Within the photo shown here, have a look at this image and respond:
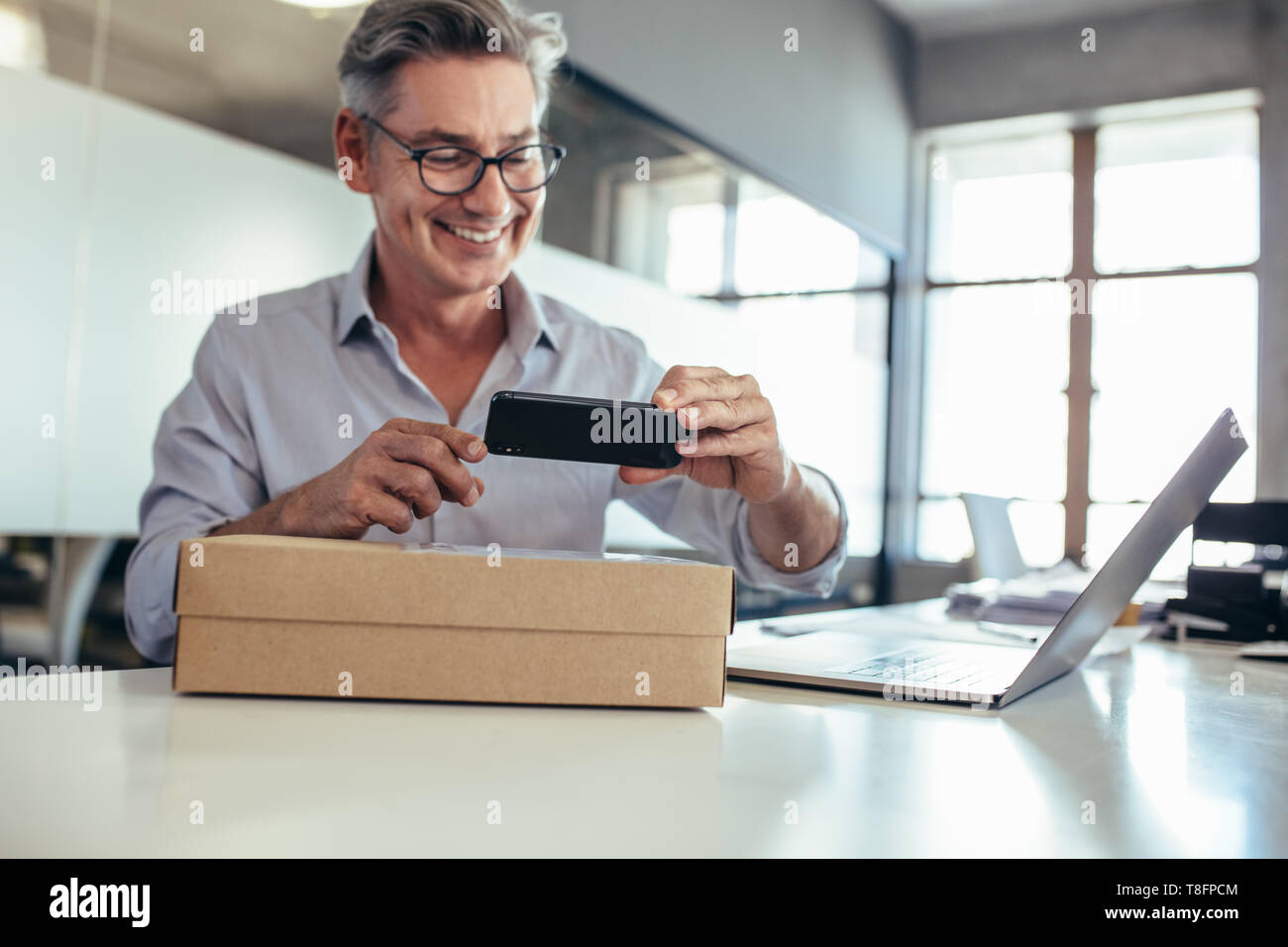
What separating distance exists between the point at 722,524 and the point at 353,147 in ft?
2.62

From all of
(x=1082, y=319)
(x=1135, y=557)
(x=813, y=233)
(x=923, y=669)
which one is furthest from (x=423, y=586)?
(x=1082, y=319)

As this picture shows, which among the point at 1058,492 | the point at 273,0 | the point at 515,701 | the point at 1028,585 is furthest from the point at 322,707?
the point at 1058,492

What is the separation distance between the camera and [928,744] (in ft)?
2.17

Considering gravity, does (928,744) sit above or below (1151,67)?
below

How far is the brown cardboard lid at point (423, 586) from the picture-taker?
2.26 feet

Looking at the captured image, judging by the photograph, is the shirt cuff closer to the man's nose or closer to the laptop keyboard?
the laptop keyboard

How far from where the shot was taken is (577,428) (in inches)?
32.8

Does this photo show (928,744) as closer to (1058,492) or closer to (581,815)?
(581,815)

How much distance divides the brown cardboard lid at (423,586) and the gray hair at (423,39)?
0.90 metres

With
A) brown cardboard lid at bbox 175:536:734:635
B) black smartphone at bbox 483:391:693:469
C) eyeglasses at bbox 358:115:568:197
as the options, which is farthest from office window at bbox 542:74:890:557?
brown cardboard lid at bbox 175:536:734:635

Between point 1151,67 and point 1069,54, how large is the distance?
0.42m

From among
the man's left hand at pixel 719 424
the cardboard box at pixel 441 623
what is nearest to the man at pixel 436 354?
the man's left hand at pixel 719 424

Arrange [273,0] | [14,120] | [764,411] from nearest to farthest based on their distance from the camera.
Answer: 1. [764,411]
2. [14,120]
3. [273,0]

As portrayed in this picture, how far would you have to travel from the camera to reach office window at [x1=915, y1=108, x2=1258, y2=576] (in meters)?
5.13
